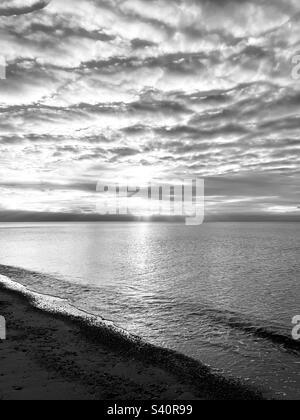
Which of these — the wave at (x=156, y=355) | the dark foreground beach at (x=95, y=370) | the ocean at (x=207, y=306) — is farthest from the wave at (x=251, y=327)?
the dark foreground beach at (x=95, y=370)

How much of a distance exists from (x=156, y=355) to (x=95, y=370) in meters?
3.54

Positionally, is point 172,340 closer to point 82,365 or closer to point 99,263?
point 82,365

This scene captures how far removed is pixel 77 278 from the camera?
139 ft

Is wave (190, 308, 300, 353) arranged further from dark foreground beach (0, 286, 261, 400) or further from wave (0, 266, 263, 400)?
dark foreground beach (0, 286, 261, 400)

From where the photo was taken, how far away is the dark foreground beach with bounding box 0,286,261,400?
11.9 m

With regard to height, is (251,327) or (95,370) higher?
(95,370)

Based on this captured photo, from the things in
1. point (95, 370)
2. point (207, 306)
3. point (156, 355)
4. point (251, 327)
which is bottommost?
point (207, 306)

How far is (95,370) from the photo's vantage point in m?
13.7

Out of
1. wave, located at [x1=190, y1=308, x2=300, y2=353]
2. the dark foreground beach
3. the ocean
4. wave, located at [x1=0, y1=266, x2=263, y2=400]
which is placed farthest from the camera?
wave, located at [x1=190, y1=308, x2=300, y2=353]

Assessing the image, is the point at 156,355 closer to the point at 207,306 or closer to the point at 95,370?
the point at 95,370

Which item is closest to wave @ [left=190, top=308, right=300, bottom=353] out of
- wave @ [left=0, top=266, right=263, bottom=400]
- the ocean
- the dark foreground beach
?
the ocean

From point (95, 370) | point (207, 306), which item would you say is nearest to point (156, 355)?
point (95, 370)

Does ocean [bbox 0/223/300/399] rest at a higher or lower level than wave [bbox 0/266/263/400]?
lower
